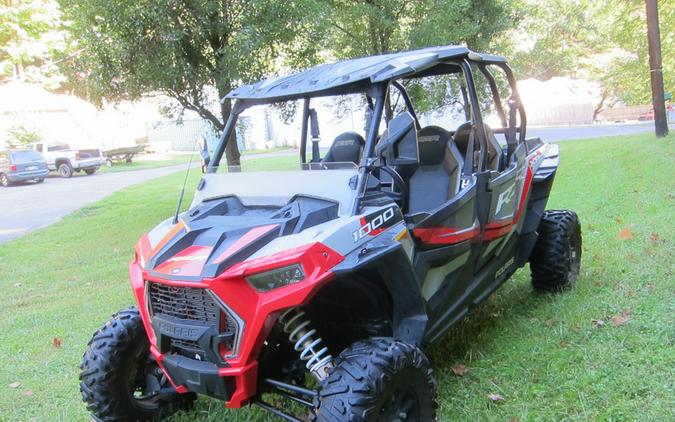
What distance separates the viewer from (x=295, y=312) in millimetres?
2920

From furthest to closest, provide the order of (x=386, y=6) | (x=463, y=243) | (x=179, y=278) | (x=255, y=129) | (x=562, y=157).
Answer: (x=562, y=157) → (x=386, y=6) → (x=255, y=129) → (x=463, y=243) → (x=179, y=278)

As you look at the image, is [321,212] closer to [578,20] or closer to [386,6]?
[386,6]

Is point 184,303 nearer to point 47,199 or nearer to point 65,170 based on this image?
point 47,199

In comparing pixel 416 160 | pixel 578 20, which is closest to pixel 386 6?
pixel 416 160

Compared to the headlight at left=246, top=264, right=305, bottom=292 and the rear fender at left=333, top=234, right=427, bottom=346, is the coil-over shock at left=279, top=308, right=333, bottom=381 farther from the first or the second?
the rear fender at left=333, top=234, right=427, bottom=346

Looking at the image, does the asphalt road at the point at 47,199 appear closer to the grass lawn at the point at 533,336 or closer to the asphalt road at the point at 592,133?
the grass lawn at the point at 533,336

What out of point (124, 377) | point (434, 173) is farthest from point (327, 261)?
point (434, 173)

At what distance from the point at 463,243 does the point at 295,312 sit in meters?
1.40

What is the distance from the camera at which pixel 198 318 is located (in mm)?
2812

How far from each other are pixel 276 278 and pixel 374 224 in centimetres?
67

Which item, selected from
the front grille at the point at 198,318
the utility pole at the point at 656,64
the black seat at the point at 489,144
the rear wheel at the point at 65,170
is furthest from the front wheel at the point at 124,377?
the rear wheel at the point at 65,170

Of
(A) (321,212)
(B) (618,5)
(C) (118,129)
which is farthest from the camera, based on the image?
(C) (118,129)

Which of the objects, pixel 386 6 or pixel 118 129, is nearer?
pixel 386 6

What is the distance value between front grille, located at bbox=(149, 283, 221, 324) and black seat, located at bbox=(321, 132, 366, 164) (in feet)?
5.44
